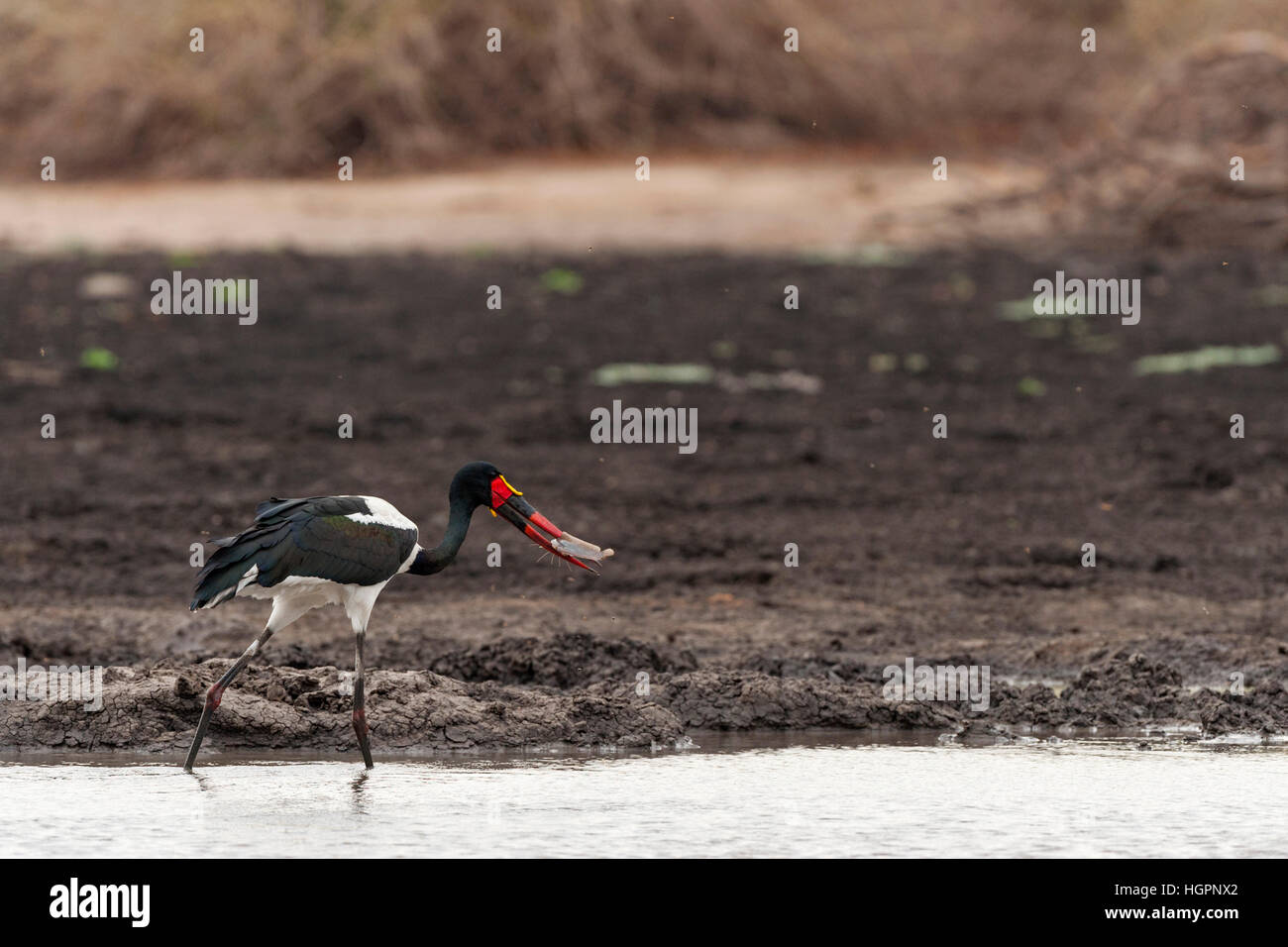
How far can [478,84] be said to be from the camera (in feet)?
87.4

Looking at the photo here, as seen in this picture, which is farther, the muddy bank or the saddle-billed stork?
the muddy bank

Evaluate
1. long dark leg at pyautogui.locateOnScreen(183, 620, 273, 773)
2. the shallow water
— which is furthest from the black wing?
the shallow water

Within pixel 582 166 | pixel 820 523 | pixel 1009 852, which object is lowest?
pixel 1009 852

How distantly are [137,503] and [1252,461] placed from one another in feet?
23.0

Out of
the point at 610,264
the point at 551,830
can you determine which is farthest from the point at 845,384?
the point at 551,830

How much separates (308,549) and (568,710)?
1.55 metres

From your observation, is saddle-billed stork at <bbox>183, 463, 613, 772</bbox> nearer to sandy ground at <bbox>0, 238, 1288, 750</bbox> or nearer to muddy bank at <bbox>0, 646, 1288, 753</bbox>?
muddy bank at <bbox>0, 646, 1288, 753</bbox>

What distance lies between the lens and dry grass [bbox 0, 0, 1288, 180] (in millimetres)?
26000

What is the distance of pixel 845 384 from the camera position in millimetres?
15922

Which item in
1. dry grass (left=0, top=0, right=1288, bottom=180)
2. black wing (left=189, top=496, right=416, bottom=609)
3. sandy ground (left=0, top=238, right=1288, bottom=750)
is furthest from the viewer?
dry grass (left=0, top=0, right=1288, bottom=180)

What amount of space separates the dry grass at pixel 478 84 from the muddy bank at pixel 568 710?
16482 mm

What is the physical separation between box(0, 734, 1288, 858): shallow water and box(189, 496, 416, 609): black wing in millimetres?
783

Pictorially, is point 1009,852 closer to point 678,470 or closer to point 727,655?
point 727,655

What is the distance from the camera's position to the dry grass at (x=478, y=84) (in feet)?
85.3
